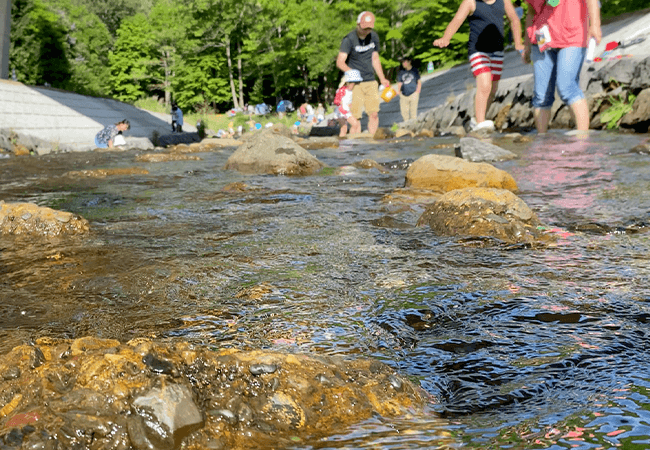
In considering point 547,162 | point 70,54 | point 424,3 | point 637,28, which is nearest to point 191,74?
point 70,54

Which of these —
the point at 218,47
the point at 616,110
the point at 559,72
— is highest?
the point at 218,47

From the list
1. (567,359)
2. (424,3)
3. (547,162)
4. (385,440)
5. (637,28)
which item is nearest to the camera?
(385,440)

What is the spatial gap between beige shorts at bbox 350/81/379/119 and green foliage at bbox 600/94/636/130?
4.49 metres

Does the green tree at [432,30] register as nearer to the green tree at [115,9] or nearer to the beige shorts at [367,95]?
the beige shorts at [367,95]

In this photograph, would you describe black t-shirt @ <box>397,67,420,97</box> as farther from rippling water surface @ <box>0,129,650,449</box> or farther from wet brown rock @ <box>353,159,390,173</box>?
rippling water surface @ <box>0,129,650,449</box>

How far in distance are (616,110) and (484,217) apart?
918cm

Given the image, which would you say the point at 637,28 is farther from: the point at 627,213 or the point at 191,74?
the point at 191,74

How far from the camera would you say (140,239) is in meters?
4.14

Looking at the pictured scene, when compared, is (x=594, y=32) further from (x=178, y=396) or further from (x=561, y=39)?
(x=178, y=396)

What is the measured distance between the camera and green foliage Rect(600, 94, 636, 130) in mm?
11656

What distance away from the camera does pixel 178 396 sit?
5.02ft

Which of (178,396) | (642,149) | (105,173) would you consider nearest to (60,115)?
(105,173)

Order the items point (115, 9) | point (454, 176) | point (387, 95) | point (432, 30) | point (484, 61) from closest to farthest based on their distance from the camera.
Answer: point (454, 176), point (484, 61), point (387, 95), point (432, 30), point (115, 9)

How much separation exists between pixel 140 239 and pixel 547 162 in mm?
5052
